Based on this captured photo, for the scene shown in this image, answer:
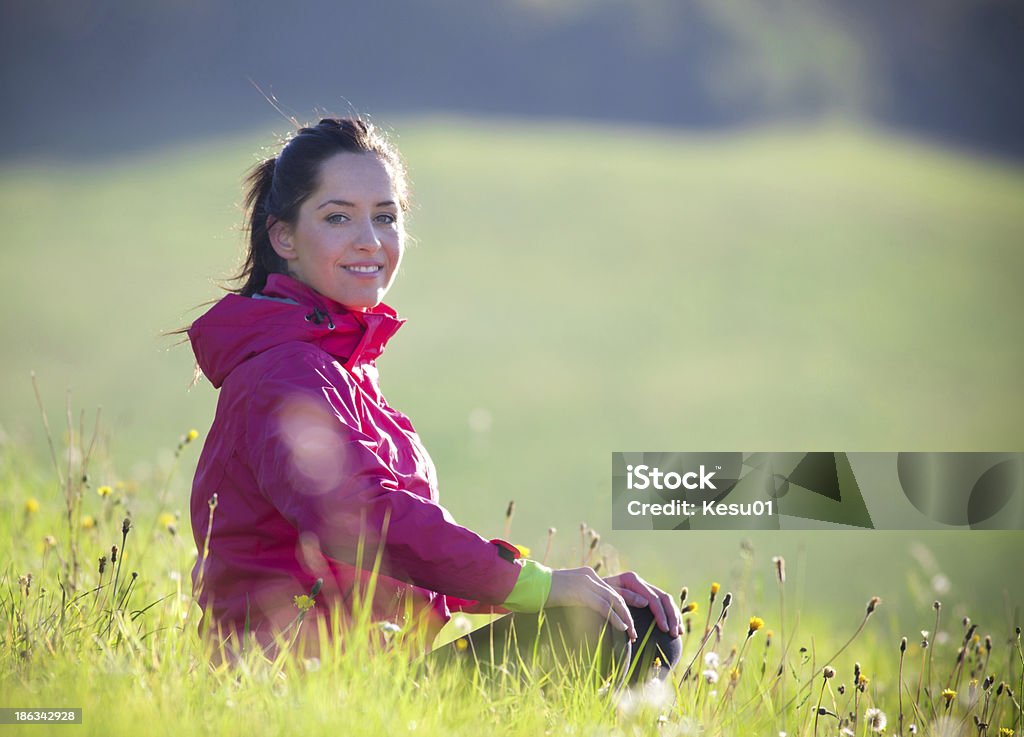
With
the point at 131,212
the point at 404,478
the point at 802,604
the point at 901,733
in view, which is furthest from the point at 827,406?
the point at 131,212

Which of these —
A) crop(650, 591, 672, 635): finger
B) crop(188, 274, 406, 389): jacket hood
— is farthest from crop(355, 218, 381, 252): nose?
crop(650, 591, 672, 635): finger

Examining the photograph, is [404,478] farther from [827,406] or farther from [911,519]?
[827,406]

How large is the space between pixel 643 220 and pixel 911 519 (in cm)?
1293

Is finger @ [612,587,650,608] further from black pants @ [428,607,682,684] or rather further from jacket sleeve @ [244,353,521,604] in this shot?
jacket sleeve @ [244,353,521,604]

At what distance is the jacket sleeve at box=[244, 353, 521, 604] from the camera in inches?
101

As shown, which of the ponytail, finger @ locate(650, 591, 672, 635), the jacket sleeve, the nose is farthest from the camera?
the ponytail

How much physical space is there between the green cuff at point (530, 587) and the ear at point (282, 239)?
46.7 inches

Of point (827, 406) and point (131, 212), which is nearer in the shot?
point (827, 406)

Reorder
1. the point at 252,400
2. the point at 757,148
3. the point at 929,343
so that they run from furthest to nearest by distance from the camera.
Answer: the point at 757,148, the point at 929,343, the point at 252,400

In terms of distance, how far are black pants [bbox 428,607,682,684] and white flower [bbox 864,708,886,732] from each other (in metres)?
0.56

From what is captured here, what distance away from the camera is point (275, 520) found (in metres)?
2.81

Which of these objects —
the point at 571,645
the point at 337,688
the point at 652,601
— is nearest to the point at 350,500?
the point at 337,688

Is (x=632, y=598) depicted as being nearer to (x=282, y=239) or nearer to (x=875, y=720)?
(x=875, y=720)

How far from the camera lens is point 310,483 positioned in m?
2.58
